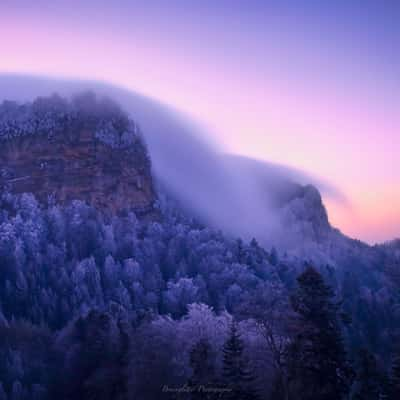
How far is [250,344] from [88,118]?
93.8 m

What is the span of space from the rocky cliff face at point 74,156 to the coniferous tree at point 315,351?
85104mm

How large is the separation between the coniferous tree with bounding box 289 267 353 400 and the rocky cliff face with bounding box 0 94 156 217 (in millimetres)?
85104

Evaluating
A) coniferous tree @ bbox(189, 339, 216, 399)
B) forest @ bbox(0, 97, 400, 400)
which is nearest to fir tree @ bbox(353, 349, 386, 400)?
forest @ bbox(0, 97, 400, 400)

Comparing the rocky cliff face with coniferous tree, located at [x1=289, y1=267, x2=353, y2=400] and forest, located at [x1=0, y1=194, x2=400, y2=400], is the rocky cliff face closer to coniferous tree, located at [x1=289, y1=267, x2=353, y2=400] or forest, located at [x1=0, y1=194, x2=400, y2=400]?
forest, located at [x1=0, y1=194, x2=400, y2=400]

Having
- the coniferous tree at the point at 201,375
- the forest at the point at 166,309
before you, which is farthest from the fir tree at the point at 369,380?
the coniferous tree at the point at 201,375

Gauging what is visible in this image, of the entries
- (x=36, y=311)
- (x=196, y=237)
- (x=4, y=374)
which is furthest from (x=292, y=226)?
(x=4, y=374)

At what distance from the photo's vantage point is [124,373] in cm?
4609

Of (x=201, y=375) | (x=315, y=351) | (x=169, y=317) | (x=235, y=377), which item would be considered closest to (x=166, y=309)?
(x=169, y=317)

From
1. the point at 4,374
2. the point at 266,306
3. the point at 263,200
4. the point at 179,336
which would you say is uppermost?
the point at 263,200

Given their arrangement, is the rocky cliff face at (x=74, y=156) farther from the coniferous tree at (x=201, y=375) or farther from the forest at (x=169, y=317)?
the coniferous tree at (x=201, y=375)

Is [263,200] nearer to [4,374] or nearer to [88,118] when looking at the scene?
[88,118]

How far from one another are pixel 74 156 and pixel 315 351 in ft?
317

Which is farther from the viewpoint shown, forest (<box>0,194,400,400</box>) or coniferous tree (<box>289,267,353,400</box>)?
forest (<box>0,194,400,400</box>)

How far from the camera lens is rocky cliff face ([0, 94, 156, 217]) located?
12006 centimetres
